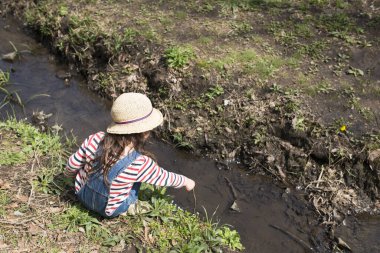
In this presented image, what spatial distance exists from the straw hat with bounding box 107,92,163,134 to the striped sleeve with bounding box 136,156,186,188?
1.43 ft

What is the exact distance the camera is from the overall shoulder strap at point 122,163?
4102 millimetres

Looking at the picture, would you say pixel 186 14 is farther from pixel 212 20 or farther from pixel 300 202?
pixel 300 202

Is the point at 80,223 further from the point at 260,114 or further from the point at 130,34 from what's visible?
the point at 130,34

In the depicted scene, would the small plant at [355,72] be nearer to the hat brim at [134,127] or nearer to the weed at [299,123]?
the weed at [299,123]

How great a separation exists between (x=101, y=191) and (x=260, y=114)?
11.1 ft

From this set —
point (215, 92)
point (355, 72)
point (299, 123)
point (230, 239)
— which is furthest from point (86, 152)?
point (355, 72)

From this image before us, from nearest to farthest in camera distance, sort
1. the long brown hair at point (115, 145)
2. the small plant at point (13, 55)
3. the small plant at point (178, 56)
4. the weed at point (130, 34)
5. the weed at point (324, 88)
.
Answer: the long brown hair at point (115, 145)
the weed at point (324, 88)
the small plant at point (178, 56)
the weed at point (130, 34)
the small plant at point (13, 55)

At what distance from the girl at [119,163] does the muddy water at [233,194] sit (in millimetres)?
1474

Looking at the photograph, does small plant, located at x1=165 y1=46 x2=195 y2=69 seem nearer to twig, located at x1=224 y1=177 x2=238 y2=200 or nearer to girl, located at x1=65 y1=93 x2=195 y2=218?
twig, located at x1=224 y1=177 x2=238 y2=200

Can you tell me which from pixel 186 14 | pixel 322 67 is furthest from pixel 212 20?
pixel 322 67

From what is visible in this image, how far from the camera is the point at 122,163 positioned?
410 centimetres

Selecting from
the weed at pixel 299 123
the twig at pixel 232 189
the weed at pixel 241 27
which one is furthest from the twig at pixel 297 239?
the weed at pixel 241 27

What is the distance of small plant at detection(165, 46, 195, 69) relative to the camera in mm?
7629

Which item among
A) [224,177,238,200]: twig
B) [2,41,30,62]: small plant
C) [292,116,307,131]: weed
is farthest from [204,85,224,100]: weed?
[2,41,30,62]: small plant
